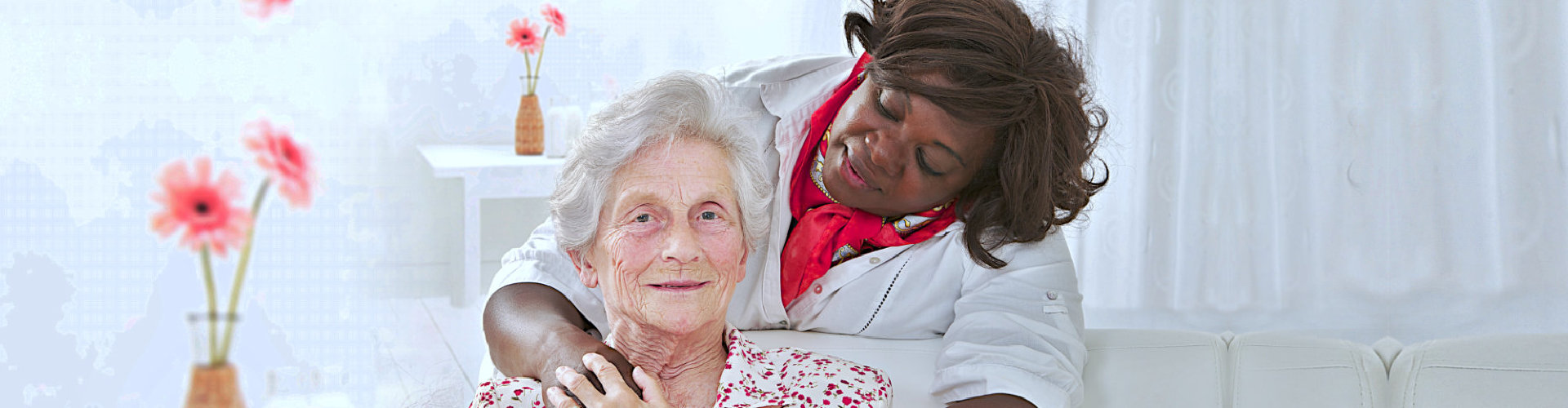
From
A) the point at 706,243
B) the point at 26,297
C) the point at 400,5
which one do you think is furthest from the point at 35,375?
A: the point at 400,5

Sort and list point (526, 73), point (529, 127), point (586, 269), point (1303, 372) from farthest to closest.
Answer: point (526, 73), point (529, 127), point (1303, 372), point (586, 269)

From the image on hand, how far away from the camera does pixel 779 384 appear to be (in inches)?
47.2

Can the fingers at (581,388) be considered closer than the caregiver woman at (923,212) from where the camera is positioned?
Yes

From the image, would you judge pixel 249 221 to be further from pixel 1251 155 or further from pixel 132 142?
pixel 1251 155

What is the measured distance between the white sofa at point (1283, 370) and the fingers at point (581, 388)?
387 mm

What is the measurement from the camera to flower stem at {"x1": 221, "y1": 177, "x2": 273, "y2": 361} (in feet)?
2.04

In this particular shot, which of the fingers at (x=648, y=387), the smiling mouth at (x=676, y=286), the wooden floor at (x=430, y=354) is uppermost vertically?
the smiling mouth at (x=676, y=286)

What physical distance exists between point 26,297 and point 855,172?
96 cm

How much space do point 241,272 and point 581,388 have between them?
44 centimetres

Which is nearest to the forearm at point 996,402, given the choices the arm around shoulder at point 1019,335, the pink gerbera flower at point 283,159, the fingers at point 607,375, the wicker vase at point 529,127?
the arm around shoulder at point 1019,335

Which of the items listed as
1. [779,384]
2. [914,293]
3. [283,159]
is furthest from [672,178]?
[914,293]

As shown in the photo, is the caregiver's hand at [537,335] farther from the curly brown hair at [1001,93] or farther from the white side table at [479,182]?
the white side table at [479,182]

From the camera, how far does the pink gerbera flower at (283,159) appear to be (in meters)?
0.67

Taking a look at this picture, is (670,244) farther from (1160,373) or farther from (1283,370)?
(1283,370)
